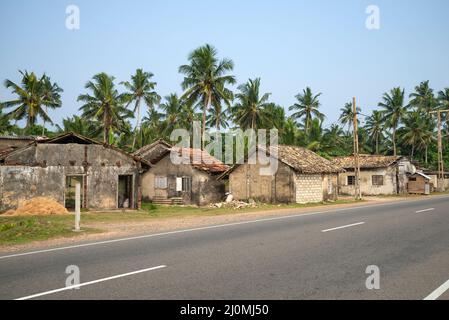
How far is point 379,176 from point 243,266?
126 feet

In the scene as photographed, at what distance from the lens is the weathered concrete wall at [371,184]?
42.3 m

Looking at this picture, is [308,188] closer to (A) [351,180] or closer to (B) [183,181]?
(B) [183,181]

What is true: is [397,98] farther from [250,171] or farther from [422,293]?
[422,293]

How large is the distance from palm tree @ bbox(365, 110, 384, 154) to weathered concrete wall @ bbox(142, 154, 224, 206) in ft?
142

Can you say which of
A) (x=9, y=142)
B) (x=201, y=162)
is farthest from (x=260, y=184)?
(x=9, y=142)

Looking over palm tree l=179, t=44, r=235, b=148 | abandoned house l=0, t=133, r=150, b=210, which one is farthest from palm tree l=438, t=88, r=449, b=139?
abandoned house l=0, t=133, r=150, b=210

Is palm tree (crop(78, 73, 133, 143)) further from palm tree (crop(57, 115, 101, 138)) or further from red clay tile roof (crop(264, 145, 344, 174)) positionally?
red clay tile roof (crop(264, 145, 344, 174))

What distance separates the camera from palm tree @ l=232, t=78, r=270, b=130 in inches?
1875

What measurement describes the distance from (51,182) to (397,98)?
182ft

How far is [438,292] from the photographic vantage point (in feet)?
19.5

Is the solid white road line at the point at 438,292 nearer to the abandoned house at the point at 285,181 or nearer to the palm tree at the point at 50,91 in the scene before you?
the abandoned house at the point at 285,181

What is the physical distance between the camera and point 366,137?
73938mm
